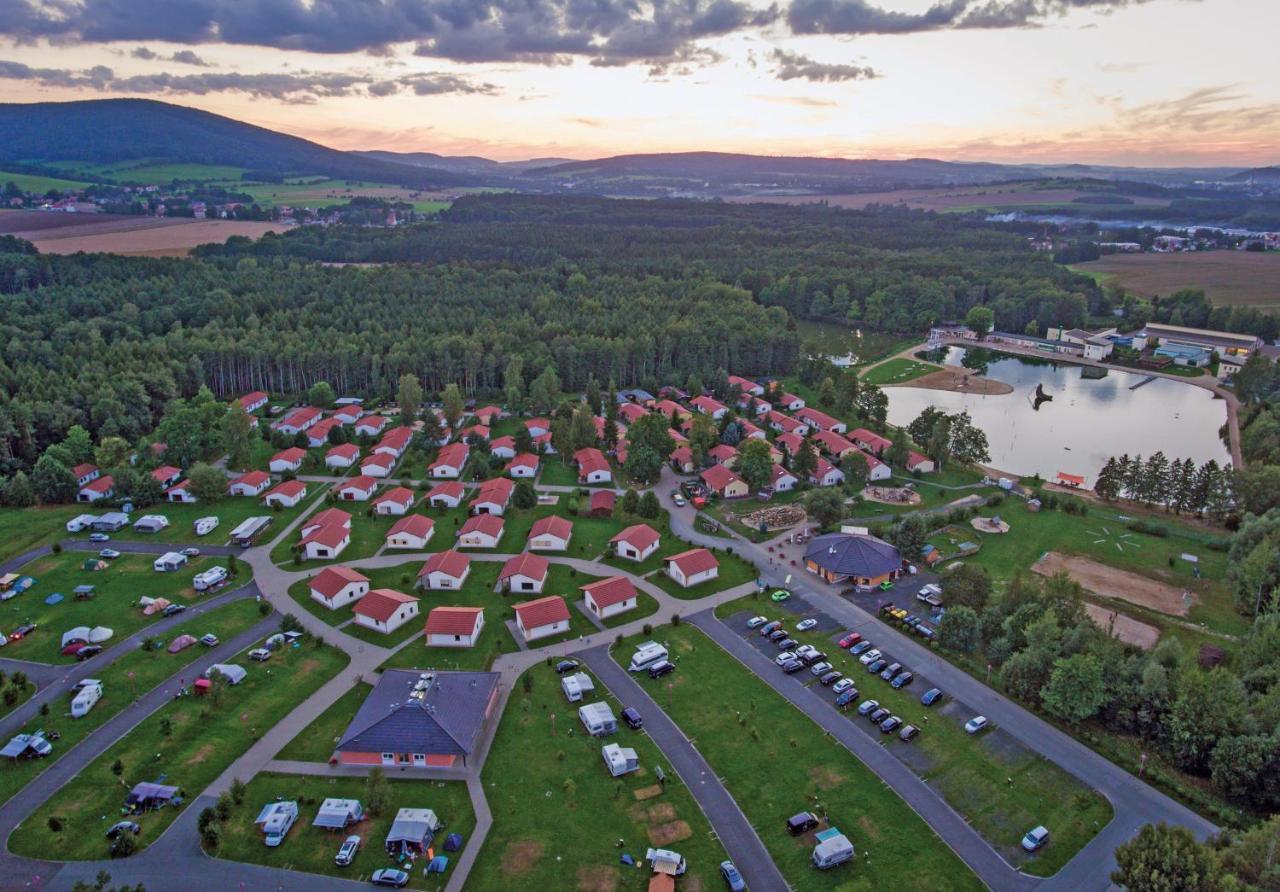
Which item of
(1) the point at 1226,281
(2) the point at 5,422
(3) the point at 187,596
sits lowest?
(3) the point at 187,596

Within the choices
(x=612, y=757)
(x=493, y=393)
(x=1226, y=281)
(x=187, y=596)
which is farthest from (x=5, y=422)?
(x=1226, y=281)

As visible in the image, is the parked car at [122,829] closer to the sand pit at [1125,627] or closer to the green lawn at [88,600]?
the green lawn at [88,600]

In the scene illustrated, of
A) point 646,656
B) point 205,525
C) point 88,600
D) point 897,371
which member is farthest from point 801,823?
point 897,371

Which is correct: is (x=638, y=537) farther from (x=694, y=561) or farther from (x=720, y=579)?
(x=720, y=579)

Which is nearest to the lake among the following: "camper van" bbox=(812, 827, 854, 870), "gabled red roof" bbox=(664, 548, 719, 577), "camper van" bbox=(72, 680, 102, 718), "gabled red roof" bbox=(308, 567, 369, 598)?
"gabled red roof" bbox=(664, 548, 719, 577)

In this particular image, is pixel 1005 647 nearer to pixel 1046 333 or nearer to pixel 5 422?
pixel 5 422

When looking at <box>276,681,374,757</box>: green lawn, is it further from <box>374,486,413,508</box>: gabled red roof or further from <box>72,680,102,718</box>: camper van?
<box>374,486,413,508</box>: gabled red roof
